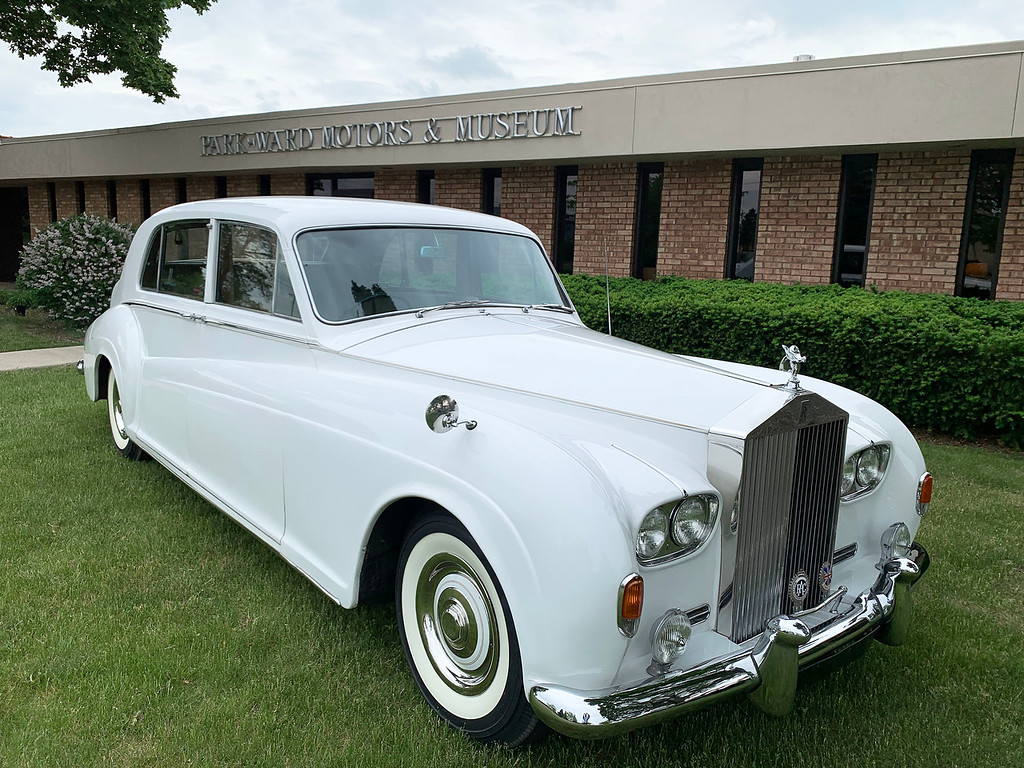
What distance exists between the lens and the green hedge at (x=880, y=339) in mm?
6453

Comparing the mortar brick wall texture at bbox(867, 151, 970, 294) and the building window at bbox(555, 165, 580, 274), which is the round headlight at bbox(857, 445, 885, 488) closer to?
the mortar brick wall texture at bbox(867, 151, 970, 294)

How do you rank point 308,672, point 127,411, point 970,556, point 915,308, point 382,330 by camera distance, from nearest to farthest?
point 308,672, point 382,330, point 970,556, point 127,411, point 915,308

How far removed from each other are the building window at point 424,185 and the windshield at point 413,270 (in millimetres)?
9546

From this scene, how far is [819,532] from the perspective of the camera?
2646mm

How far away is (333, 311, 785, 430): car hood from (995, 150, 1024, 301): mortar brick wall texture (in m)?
7.01

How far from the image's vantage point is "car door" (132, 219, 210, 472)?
4.24 meters

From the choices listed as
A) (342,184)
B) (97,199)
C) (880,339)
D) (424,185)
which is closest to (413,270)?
(880,339)

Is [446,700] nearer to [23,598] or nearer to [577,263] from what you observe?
[23,598]

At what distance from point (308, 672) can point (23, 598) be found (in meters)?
1.52

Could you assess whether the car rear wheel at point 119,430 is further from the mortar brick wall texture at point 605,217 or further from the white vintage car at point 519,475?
the mortar brick wall texture at point 605,217


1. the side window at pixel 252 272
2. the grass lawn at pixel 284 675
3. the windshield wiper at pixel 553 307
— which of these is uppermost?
the side window at pixel 252 272

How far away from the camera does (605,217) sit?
1148cm

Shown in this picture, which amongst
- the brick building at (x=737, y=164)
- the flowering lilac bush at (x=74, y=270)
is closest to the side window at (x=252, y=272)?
the brick building at (x=737, y=164)

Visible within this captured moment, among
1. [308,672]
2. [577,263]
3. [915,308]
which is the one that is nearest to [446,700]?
[308,672]
